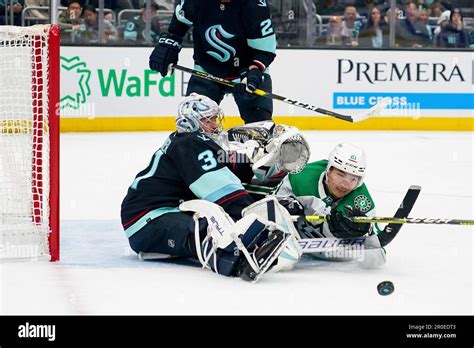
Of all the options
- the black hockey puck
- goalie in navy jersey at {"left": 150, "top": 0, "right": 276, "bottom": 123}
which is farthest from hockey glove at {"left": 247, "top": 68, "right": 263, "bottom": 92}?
the black hockey puck

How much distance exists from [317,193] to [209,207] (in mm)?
517

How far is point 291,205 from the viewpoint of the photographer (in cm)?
438

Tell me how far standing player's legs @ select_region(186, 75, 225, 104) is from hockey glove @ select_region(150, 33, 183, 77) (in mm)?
157

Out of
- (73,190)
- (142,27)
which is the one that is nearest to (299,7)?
(142,27)

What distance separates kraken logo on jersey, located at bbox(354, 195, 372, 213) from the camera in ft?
14.2

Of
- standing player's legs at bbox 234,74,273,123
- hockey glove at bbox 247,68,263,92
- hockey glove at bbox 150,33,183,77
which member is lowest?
standing player's legs at bbox 234,74,273,123

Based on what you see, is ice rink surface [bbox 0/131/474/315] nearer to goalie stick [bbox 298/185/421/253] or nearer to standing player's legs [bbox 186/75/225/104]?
goalie stick [bbox 298/185/421/253]

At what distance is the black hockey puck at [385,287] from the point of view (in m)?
3.84

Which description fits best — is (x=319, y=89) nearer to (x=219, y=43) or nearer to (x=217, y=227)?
(x=219, y=43)

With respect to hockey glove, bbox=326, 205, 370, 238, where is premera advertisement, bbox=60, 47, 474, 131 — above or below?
below

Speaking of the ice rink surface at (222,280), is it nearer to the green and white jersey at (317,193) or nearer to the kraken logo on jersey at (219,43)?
the green and white jersey at (317,193)

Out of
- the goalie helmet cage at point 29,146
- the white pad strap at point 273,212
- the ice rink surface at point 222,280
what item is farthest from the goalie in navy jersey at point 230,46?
the white pad strap at point 273,212

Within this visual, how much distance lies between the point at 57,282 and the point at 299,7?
6.67 m
